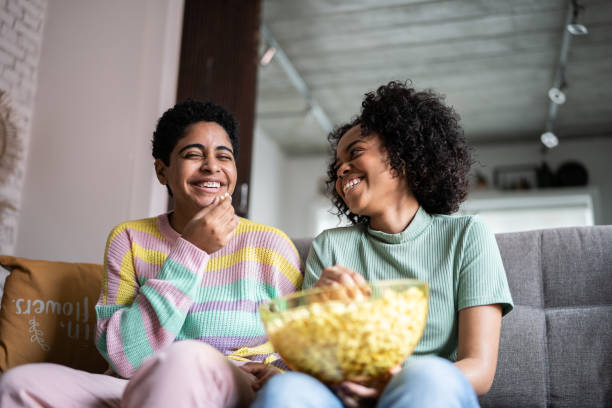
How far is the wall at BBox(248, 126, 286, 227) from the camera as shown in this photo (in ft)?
22.1

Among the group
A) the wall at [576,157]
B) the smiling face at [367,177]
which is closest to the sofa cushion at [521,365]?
the smiling face at [367,177]

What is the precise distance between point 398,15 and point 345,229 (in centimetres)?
339

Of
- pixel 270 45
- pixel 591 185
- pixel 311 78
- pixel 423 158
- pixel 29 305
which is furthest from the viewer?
pixel 591 185

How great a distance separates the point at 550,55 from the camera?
16.5ft

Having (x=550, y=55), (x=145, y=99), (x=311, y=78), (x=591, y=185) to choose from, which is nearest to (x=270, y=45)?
(x=311, y=78)

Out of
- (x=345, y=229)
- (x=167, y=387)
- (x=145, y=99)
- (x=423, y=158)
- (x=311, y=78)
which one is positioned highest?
(x=311, y=78)

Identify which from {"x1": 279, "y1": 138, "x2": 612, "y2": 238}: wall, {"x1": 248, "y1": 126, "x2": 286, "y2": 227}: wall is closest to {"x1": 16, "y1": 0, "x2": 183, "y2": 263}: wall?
{"x1": 248, "y1": 126, "x2": 286, "y2": 227}: wall

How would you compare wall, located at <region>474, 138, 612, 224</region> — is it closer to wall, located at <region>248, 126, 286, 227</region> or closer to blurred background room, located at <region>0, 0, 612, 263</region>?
blurred background room, located at <region>0, 0, 612, 263</region>

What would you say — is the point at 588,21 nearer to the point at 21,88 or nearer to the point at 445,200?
the point at 445,200

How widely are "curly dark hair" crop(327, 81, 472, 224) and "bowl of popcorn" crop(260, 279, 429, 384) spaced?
0.65m

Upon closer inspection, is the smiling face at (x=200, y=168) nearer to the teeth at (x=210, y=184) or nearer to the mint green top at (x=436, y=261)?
the teeth at (x=210, y=184)

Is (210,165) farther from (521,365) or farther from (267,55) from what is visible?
(267,55)

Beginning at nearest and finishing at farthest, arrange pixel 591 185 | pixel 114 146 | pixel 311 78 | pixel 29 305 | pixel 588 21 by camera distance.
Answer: pixel 29 305, pixel 114 146, pixel 588 21, pixel 311 78, pixel 591 185

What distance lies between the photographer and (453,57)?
5133mm
